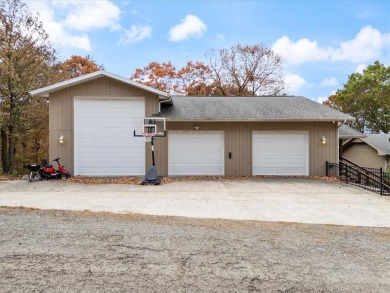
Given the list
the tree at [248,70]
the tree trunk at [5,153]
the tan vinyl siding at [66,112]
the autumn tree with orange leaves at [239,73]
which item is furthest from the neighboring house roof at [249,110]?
the tree at [248,70]

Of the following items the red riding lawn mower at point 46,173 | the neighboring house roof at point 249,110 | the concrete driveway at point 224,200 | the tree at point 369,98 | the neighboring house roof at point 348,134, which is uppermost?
the tree at point 369,98

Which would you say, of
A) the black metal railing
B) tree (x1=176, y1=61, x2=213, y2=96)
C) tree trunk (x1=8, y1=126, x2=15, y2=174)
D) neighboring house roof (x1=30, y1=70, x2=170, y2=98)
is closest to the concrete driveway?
the black metal railing

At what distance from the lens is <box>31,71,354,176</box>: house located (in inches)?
477

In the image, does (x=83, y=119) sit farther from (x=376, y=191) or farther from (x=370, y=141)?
(x=370, y=141)

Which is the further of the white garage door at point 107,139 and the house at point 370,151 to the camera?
the house at point 370,151

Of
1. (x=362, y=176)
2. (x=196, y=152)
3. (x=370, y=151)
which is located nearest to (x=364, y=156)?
(x=370, y=151)

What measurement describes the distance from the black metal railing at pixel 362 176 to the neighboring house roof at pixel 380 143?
218 inches

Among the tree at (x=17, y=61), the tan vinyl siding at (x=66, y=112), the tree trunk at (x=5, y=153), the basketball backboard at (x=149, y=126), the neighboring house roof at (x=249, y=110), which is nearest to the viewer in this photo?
the basketball backboard at (x=149, y=126)

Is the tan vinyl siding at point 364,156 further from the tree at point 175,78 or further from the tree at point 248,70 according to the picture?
the tree at point 175,78

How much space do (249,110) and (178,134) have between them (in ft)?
11.4

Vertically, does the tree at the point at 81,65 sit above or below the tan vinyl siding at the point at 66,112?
above

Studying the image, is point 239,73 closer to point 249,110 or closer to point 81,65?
point 81,65

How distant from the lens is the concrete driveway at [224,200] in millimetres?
6223

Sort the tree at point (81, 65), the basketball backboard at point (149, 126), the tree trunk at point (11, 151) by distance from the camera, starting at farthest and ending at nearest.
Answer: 1. the tree at point (81, 65)
2. the tree trunk at point (11, 151)
3. the basketball backboard at point (149, 126)
